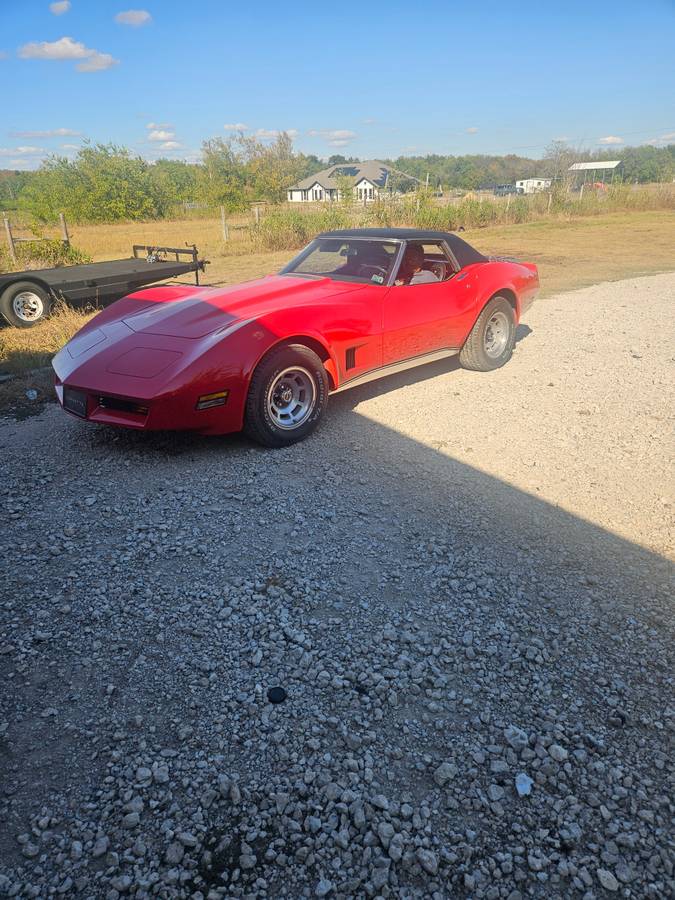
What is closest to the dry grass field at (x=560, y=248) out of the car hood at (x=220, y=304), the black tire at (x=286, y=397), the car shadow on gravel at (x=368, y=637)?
the car hood at (x=220, y=304)

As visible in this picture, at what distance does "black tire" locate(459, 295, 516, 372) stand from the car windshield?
4.33 feet

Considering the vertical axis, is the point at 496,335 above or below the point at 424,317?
below

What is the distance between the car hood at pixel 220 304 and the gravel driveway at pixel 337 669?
0.91 metres

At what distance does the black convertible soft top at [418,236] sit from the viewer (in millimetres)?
5371

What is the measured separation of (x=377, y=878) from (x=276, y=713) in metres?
0.69

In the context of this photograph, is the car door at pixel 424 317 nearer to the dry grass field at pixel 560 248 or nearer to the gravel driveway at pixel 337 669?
the gravel driveway at pixel 337 669

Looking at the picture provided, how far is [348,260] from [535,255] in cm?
1269

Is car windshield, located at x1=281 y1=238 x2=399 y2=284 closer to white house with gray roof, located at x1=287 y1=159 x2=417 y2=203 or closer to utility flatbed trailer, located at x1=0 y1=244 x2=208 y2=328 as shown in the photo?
utility flatbed trailer, located at x1=0 y1=244 x2=208 y2=328

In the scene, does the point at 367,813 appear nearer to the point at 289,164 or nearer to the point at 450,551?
the point at 450,551

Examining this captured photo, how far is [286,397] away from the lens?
4.48 meters

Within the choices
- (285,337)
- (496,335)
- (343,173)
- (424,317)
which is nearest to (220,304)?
(285,337)

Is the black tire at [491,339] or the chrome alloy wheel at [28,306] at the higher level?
the chrome alloy wheel at [28,306]

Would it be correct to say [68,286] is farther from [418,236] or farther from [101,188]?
[101,188]

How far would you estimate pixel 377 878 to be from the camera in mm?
1659
